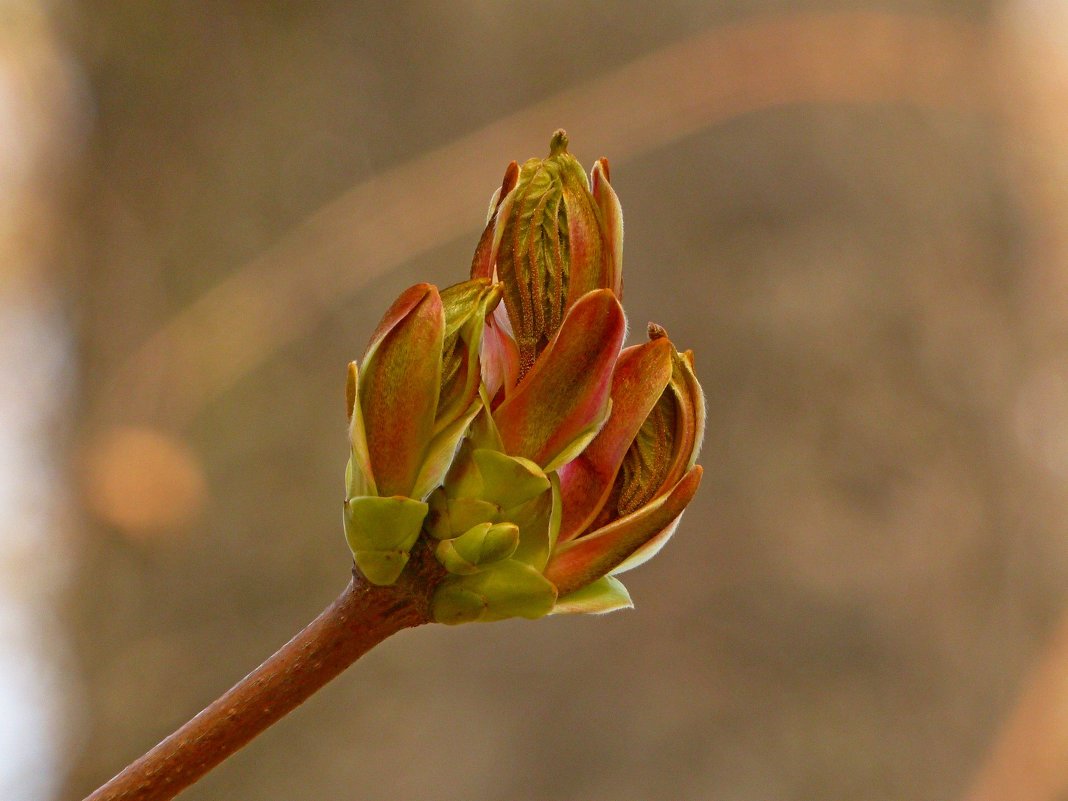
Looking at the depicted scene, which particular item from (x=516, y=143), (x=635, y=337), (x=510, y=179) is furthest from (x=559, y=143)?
(x=516, y=143)

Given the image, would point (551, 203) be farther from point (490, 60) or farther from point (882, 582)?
point (490, 60)

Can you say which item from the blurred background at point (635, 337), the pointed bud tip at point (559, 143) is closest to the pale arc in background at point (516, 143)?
the blurred background at point (635, 337)

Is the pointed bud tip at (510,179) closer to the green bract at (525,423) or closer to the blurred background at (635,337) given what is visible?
the green bract at (525,423)

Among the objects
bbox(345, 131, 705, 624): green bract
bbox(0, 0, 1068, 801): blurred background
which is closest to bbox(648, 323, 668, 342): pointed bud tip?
bbox(345, 131, 705, 624): green bract

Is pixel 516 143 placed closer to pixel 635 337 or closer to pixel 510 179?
pixel 635 337

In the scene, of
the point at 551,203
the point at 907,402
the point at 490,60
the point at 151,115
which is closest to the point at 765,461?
the point at 907,402

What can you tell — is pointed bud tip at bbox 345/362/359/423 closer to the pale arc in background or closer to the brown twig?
the brown twig

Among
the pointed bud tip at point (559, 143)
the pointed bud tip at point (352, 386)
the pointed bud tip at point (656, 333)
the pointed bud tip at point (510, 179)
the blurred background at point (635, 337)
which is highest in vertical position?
the pointed bud tip at point (559, 143)
